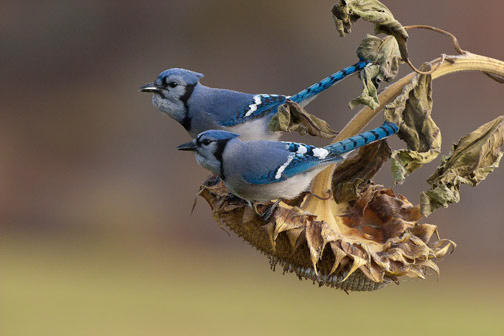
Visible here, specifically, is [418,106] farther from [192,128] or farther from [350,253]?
[192,128]

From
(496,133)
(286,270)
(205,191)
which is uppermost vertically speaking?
(496,133)

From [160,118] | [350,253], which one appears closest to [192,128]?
[350,253]

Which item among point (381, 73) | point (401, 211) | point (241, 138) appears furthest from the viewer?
point (241, 138)

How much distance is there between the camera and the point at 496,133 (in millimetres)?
1931

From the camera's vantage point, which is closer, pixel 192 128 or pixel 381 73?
pixel 381 73

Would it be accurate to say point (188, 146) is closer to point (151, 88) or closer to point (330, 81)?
point (330, 81)

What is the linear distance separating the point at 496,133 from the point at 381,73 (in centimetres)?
41

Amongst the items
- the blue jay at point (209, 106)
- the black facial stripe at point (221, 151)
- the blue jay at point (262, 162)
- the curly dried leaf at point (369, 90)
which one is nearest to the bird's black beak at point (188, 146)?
the blue jay at point (262, 162)

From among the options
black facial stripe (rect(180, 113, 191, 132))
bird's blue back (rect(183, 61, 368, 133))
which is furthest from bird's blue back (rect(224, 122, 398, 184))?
black facial stripe (rect(180, 113, 191, 132))

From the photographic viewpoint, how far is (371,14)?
1.71 meters

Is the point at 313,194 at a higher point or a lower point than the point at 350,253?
higher

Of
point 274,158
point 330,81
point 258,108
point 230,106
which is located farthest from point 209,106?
point 330,81

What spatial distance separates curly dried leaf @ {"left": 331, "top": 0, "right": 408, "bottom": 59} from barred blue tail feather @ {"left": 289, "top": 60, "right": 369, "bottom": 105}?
0.12 metres

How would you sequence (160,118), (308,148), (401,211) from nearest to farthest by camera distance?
(401,211), (308,148), (160,118)
